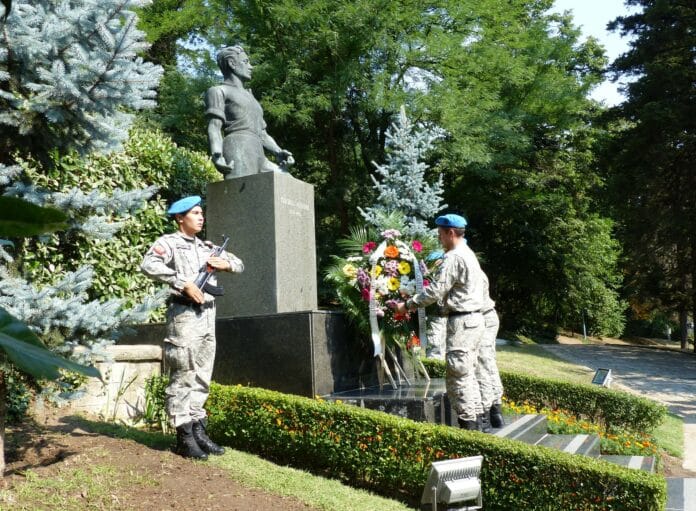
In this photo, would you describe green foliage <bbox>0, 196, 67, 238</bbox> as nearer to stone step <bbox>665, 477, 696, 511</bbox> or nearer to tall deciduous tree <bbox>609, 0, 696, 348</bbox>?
stone step <bbox>665, 477, 696, 511</bbox>

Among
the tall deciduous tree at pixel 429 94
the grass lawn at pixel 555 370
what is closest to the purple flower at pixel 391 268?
the grass lawn at pixel 555 370

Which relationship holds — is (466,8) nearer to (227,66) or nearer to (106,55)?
(227,66)

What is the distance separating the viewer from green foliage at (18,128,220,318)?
7.09 meters

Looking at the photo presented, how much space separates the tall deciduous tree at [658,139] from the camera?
19.7 metres

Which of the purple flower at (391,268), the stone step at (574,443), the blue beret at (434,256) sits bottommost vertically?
the stone step at (574,443)

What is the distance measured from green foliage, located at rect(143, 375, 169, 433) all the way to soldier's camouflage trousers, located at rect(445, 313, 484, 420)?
2.99 metres

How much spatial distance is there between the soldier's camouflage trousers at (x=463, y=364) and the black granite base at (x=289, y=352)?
1435 mm

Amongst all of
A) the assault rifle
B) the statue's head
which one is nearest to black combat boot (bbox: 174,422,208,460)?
the assault rifle

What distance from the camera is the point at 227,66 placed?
28.5ft

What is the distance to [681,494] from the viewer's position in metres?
5.99

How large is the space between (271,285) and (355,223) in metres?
14.0

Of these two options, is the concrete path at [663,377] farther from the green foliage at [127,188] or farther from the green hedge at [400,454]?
the green foliage at [127,188]

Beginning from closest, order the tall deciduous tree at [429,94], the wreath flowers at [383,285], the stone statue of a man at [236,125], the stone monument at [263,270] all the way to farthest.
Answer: the stone monument at [263,270]
the wreath flowers at [383,285]
the stone statue of a man at [236,125]
the tall deciduous tree at [429,94]

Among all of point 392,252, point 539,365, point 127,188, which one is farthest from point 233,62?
point 539,365
